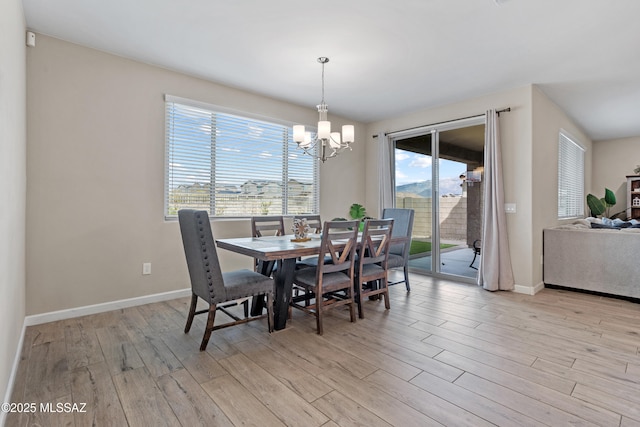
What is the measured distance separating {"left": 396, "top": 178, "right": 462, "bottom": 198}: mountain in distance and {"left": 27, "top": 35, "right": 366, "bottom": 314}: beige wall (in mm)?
3399

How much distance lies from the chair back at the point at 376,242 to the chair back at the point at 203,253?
1330mm

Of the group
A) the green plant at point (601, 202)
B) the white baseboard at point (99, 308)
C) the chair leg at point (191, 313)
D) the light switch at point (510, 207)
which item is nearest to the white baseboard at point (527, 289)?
the light switch at point (510, 207)

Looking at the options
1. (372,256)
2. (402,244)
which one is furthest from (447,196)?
(372,256)

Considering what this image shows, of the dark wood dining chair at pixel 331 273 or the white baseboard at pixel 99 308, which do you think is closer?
the dark wood dining chair at pixel 331 273

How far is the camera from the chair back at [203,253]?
2236 mm

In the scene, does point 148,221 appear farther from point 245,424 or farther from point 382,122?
point 382,122

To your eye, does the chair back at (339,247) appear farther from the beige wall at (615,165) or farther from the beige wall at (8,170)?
the beige wall at (615,165)

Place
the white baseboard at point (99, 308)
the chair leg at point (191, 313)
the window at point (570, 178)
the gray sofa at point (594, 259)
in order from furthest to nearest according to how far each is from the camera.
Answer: the window at point (570, 178) < the gray sofa at point (594, 259) < the white baseboard at point (99, 308) < the chair leg at point (191, 313)

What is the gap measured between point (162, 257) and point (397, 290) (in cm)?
286

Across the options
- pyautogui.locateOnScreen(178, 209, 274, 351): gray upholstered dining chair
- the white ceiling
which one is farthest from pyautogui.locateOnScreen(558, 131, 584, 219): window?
pyautogui.locateOnScreen(178, 209, 274, 351): gray upholstered dining chair

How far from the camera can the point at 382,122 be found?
562 cm

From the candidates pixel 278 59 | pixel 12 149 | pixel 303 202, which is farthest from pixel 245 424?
pixel 303 202

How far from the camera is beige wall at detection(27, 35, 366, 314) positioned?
284 centimetres

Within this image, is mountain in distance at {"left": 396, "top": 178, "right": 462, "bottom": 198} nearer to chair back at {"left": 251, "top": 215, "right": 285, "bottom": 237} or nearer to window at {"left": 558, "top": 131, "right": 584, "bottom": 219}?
window at {"left": 558, "top": 131, "right": 584, "bottom": 219}
